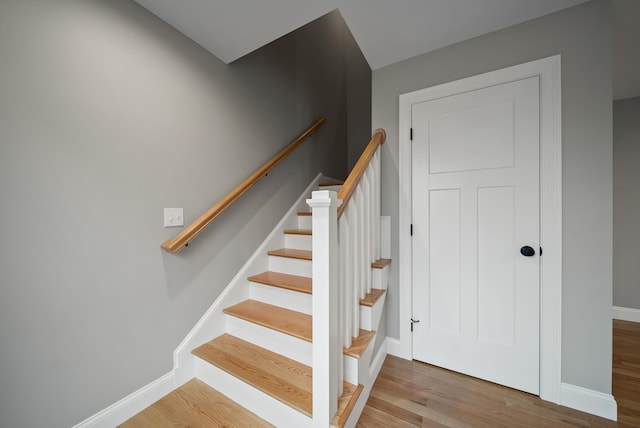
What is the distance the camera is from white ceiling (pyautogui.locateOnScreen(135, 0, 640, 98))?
1.39m

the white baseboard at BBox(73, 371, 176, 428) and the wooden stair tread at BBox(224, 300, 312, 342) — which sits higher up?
the wooden stair tread at BBox(224, 300, 312, 342)

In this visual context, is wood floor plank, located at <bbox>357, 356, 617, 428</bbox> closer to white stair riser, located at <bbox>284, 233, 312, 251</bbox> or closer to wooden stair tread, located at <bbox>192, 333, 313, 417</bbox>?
wooden stair tread, located at <bbox>192, 333, 313, 417</bbox>

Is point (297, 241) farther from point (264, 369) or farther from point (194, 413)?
point (194, 413)

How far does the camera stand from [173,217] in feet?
5.05

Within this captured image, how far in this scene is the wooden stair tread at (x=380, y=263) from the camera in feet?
5.72

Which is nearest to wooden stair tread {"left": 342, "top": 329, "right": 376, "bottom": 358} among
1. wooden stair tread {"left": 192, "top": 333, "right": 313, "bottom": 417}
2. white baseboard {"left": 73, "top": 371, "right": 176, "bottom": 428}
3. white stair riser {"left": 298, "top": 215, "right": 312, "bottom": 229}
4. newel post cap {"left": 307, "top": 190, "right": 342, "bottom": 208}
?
wooden stair tread {"left": 192, "top": 333, "right": 313, "bottom": 417}

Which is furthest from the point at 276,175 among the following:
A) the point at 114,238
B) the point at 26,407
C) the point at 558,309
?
the point at 558,309

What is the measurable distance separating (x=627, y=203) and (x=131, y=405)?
460 centimetres

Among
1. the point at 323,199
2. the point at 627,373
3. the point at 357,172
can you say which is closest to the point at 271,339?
the point at 323,199

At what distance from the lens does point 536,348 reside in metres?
1.47

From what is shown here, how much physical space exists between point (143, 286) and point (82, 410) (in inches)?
23.4

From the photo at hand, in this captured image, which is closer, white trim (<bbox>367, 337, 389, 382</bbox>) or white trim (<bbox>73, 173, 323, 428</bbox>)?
white trim (<bbox>73, 173, 323, 428</bbox>)

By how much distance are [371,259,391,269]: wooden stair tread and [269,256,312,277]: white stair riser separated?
516 millimetres

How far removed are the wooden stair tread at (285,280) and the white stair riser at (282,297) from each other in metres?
0.04
